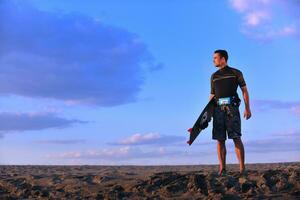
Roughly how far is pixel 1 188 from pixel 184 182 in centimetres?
371

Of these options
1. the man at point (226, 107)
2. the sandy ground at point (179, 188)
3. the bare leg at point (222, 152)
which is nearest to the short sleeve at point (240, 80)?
the man at point (226, 107)

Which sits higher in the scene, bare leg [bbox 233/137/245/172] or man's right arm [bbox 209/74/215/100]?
man's right arm [bbox 209/74/215/100]

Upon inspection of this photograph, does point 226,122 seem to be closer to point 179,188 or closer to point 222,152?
point 222,152

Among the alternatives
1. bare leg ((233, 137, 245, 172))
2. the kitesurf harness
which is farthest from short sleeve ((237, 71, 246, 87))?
bare leg ((233, 137, 245, 172))

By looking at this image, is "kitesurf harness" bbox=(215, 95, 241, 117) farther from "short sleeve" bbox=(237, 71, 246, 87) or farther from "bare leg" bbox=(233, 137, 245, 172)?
"bare leg" bbox=(233, 137, 245, 172)

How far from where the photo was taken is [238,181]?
7285mm

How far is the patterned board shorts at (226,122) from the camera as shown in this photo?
26.1 ft

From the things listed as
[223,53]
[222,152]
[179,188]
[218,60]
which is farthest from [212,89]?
[179,188]

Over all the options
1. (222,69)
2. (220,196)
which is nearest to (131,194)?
(220,196)

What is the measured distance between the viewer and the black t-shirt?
8062mm

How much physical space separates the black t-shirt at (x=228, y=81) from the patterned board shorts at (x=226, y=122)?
246 mm

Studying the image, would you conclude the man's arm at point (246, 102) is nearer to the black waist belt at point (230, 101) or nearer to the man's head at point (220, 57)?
the black waist belt at point (230, 101)

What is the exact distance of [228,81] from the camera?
8.07m

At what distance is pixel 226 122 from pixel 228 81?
0.67 metres
